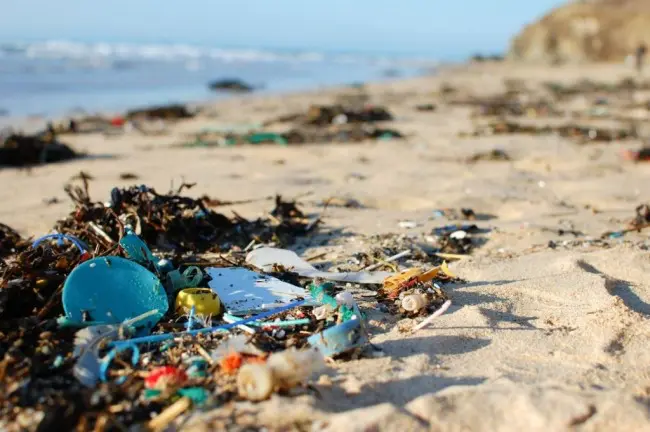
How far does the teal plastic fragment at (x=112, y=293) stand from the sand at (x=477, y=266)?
73cm

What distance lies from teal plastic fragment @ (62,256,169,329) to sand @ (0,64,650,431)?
2.40ft

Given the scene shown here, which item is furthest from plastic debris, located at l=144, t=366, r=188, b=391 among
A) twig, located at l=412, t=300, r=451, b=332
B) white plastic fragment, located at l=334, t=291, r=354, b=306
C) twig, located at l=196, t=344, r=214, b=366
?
twig, located at l=412, t=300, r=451, b=332

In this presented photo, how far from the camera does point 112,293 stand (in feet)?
7.88

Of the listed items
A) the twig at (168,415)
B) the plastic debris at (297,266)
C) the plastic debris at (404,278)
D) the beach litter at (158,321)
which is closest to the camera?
the twig at (168,415)

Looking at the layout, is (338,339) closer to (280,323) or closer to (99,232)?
(280,323)

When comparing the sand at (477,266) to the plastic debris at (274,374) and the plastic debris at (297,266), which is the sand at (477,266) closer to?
the plastic debris at (274,374)

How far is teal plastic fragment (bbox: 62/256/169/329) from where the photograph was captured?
91.7 inches

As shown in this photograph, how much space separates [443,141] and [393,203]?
10.6 ft

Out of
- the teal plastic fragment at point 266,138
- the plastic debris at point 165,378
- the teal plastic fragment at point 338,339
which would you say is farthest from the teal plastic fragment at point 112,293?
the teal plastic fragment at point 266,138

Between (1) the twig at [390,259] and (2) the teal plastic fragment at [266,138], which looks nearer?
(1) the twig at [390,259]

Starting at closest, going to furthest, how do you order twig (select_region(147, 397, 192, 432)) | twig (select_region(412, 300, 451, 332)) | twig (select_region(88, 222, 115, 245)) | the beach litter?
twig (select_region(147, 397, 192, 432)), the beach litter, twig (select_region(412, 300, 451, 332)), twig (select_region(88, 222, 115, 245))

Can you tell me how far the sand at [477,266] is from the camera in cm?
183

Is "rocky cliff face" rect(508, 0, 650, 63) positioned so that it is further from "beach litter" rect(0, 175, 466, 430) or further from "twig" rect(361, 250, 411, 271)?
"beach litter" rect(0, 175, 466, 430)

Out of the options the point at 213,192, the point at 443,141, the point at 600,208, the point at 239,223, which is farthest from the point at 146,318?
the point at 443,141
